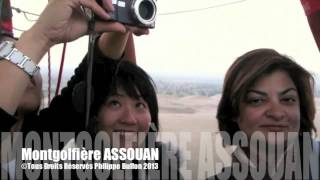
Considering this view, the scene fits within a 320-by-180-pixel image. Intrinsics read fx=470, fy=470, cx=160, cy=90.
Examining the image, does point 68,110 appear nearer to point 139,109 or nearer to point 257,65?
point 139,109

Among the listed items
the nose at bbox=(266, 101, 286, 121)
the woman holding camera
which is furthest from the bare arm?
the nose at bbox=(266, 101, 286, 121)

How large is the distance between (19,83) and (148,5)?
0.78 ft

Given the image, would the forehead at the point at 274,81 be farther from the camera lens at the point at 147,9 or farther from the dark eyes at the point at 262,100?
the camera lens at the point at 147,9

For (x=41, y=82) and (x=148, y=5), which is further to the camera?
(x=41, y=82)

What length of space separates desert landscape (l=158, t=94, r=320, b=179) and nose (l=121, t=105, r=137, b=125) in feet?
0.51

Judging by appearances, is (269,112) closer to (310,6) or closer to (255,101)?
(255,101)

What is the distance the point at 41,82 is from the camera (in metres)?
0.89

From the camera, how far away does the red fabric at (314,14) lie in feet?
2.75

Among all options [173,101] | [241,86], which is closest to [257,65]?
[241,86]

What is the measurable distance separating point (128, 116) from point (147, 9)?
0.21 meters

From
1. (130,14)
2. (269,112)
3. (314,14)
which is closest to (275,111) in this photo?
(269,112)

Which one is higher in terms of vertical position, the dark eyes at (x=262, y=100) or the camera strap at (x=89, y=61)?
the camera strap at (x=89, y=61)

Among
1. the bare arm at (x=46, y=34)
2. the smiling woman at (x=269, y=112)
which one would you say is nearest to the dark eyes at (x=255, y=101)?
the smiling woman at (x=269, y=112)

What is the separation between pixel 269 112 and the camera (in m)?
0.81
